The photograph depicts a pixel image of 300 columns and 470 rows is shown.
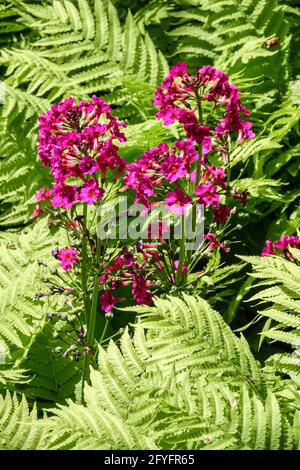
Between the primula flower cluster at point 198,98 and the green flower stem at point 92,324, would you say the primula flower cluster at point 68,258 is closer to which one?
the green flower stem at point 92,324

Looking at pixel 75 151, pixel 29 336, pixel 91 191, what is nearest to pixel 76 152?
pixel 75 151

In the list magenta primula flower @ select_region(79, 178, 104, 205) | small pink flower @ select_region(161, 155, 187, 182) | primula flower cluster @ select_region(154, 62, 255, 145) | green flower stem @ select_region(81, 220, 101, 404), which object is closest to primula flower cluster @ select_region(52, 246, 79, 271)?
green flower stem @ select_region(81, 220, 101, 404)

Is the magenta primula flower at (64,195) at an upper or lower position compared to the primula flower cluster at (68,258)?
upper

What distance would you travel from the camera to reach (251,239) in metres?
2.56

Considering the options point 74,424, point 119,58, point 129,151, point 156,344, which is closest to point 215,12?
point 119,58

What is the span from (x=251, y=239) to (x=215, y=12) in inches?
50.4

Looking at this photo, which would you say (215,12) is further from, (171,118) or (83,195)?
(83,195)

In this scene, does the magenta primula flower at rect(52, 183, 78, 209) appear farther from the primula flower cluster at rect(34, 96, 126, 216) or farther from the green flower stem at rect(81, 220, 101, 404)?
the green flower stem at rect(81, 220, 101, 404)

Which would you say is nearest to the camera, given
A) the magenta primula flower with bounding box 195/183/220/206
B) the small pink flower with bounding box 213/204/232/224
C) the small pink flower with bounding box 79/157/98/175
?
the small pink flower with bounding box 79/157/98/175

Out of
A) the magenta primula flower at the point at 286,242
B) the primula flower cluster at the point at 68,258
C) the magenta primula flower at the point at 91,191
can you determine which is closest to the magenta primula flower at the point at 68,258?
the primula flower cluster at the point at 68,258

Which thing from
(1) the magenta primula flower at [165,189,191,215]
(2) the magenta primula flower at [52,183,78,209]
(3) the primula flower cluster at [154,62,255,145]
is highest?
(3) the primula flower cluster at [154,62,255,145]

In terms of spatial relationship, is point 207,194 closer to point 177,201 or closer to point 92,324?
point 177,201

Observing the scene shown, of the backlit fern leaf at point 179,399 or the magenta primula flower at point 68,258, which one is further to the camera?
the magenta primula flower at point 68,258

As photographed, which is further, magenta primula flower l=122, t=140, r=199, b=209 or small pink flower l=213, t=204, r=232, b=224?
small pink flower l=213, t=204, r=232, b=224
